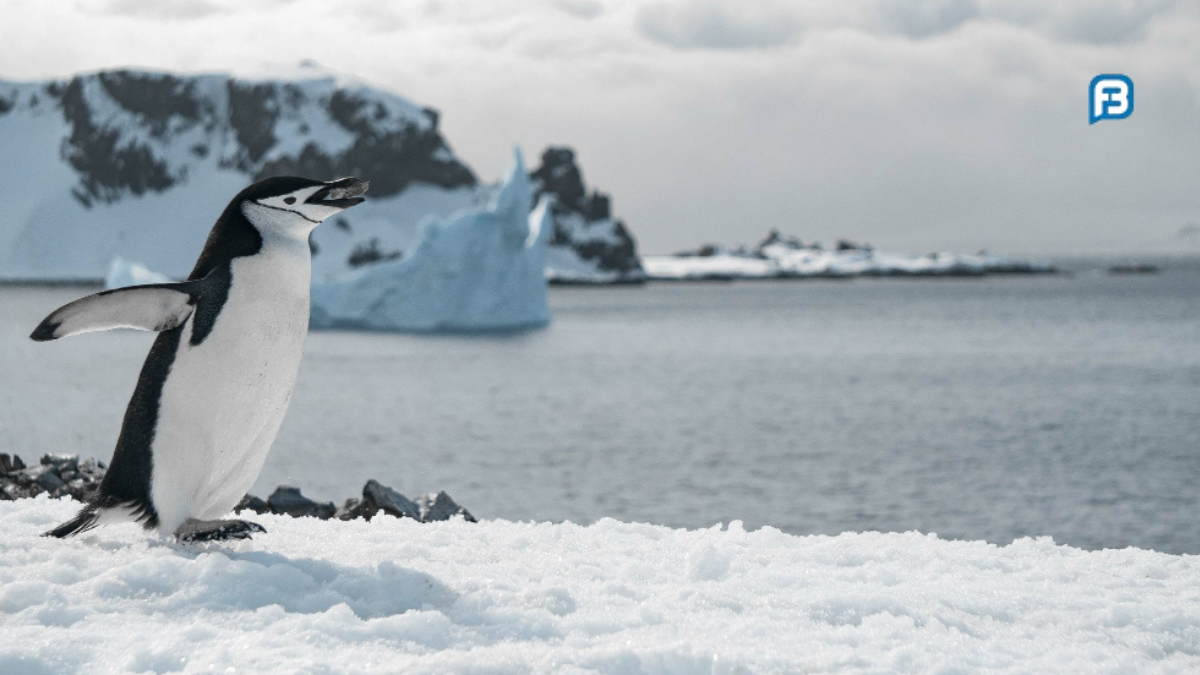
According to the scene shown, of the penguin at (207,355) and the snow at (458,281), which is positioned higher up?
the penguin at (207,355)

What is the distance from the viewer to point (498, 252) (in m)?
37.8

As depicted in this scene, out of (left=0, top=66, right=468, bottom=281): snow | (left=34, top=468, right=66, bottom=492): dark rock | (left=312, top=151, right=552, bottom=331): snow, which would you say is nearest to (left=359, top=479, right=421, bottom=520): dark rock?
(left=34, top=468, right=66, bottom=492): dark rock

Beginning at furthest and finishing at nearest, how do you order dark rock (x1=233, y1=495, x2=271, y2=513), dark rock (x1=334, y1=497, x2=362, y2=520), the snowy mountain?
the snowy mountain, dark rock (x1=233, y1=495, x2=271, y2=513), dark rock (x1=334, y1=497, x2=362, y2=520)

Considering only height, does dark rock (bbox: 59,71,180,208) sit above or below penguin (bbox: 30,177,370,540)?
above

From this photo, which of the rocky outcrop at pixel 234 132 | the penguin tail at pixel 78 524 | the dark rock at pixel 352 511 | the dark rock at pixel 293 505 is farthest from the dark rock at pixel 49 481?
the rocky outcrop at pixel 234 132

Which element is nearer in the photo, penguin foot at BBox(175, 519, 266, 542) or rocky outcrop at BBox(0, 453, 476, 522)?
penguin foot at BBox(175, 519, 266, 542)

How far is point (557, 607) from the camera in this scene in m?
3.89

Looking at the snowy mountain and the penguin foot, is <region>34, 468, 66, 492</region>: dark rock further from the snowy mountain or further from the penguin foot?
the snowy mountain

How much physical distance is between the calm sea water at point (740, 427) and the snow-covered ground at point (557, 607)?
866 cm

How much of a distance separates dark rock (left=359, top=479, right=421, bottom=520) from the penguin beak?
Answer: 105 inches

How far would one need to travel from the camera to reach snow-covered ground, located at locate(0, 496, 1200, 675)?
3393 mm

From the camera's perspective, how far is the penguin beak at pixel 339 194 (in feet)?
14.9

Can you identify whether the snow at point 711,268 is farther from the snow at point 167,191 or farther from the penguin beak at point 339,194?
the penguin beak at point 339,194

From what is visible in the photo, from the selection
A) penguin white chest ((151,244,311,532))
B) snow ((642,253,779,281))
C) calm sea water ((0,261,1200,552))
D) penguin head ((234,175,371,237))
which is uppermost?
penguin head ((234,175,371,237))
